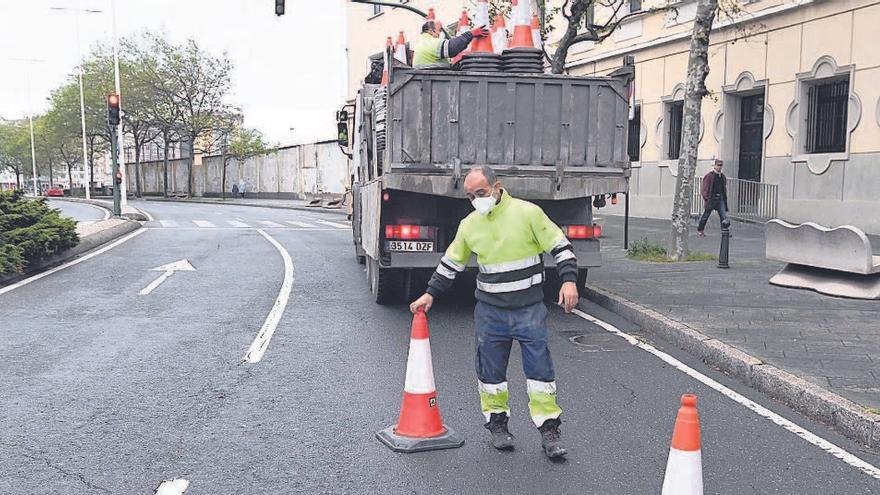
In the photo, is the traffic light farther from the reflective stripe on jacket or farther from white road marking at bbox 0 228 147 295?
the reflective stripe on jacket

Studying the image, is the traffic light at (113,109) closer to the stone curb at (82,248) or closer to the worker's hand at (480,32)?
the stone curb at (82,248)

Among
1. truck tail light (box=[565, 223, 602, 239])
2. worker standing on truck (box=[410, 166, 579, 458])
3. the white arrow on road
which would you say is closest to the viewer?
worker standing on truck (box=[410, 166, 579, 458])

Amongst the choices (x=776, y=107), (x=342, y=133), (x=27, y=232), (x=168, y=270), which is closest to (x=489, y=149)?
(x=342, y=133)

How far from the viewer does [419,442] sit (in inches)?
183

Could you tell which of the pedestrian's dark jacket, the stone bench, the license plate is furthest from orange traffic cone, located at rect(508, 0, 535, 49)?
the pedestrian's dark jacket

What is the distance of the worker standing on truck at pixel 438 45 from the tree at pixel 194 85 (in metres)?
48.4

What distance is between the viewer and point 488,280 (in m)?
4.70

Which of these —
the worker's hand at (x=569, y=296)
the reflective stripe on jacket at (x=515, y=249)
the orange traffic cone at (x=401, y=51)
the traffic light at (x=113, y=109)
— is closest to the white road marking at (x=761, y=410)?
the worker's hand at (x=569, y=296)

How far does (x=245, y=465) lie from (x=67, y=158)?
87665 millimetres

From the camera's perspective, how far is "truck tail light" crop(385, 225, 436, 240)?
8758 mm

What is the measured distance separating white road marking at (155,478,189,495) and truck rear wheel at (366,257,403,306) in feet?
16.9

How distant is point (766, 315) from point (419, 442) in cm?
494

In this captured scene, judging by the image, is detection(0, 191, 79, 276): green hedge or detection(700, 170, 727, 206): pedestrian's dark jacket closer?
detection(0, 191, 79, 276): green hedge

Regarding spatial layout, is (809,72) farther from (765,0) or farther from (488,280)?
(488,280)
